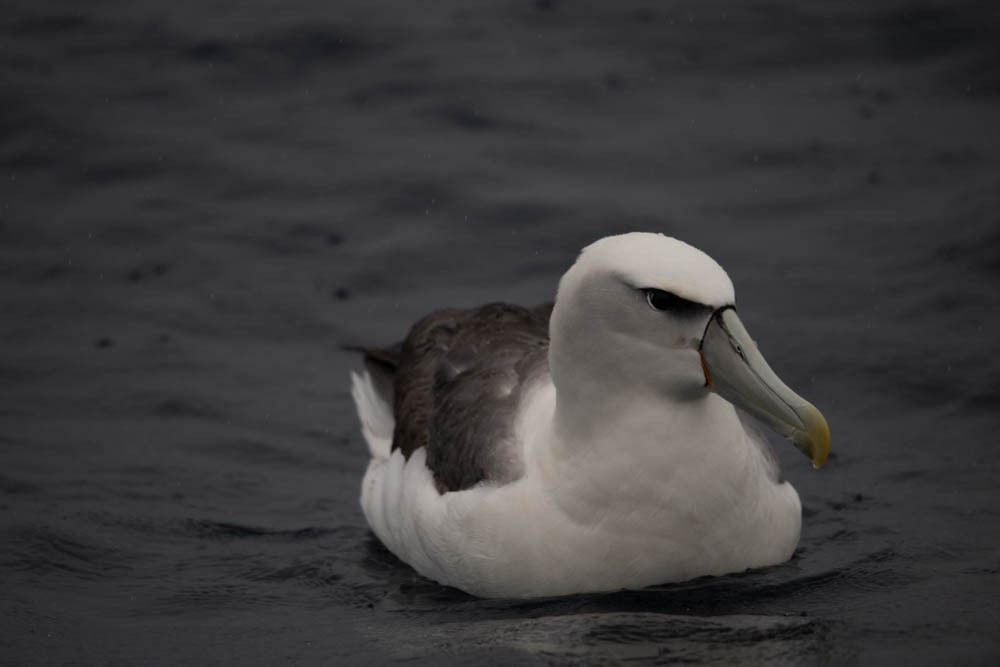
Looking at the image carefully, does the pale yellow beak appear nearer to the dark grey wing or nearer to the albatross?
the albatross

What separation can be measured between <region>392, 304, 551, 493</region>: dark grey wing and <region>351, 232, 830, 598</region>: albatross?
2 centimetres

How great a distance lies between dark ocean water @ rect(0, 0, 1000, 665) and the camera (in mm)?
8062

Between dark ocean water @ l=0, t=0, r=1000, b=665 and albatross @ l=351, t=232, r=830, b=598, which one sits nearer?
albatross @ l=351, t=232, r=830, b=598

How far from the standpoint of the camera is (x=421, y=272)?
42.1 ft

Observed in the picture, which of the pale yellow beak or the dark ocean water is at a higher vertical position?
the pale yellow beak

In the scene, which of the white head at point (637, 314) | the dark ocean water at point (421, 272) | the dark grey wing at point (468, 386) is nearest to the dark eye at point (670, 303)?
the white head at point (637, 314)

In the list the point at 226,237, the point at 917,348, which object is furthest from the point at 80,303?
the point at 917,348

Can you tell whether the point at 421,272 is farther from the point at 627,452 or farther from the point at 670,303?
the point at 670,303

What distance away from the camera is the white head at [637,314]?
7328 millimetres

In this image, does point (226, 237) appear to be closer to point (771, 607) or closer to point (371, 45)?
point (371, 45)

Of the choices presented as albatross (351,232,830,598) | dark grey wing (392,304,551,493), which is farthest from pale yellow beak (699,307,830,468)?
dark grey wing (392,304,551,493)

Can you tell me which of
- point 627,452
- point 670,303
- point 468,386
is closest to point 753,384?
point 670,303

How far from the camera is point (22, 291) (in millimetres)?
12703

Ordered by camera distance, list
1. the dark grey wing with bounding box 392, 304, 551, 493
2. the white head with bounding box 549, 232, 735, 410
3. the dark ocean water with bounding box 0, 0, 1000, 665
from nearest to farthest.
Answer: the white head with bounding box 549, 232, 735, 410 → the dark ocean water with bounding box 0, 0, 1000, 665 → the dark grey wing with bounding box 392, 304, 551, 493
